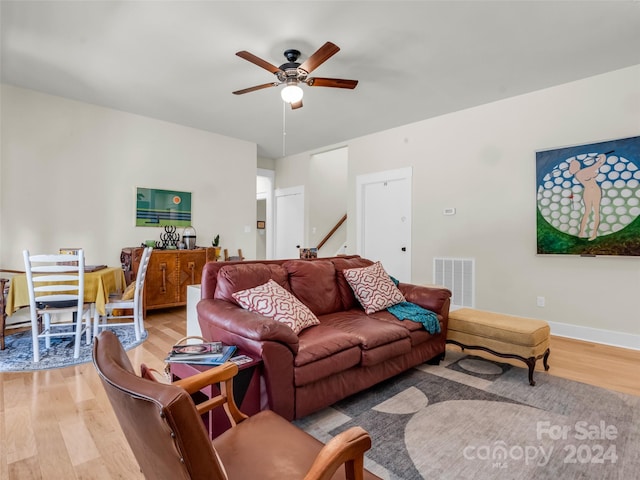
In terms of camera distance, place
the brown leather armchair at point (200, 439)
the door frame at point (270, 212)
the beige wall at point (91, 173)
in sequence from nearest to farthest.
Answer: the brown leather armchair at point (200, 439) → the beige wall at point (91, 173) → the door frame at point (270, 212)

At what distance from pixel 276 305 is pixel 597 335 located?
3.46m

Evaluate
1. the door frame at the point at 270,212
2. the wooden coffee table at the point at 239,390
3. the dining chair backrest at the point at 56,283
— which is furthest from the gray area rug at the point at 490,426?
the door frame at the point at 270,212

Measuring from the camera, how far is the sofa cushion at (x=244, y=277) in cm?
234

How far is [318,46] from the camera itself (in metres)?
3.03

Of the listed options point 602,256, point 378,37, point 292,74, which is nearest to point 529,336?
point 602,256

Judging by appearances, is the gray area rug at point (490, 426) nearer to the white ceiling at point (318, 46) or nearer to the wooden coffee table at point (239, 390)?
the wooden coffee table at point (239, 390)

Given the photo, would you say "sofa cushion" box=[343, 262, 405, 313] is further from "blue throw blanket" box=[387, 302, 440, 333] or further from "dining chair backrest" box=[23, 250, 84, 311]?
"dining chair backrest" box=[23, 250, 84, 311]

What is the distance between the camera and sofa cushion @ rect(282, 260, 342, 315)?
2.69 metres

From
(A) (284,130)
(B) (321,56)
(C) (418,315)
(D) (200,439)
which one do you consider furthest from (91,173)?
(D) (200,439)

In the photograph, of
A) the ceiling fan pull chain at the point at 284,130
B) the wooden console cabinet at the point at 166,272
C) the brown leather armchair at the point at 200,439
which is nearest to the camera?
the brown leather armchair at the point at 200,439

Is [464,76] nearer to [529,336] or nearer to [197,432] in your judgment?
[529,336]

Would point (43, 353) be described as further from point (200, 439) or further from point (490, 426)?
point (490, 426)

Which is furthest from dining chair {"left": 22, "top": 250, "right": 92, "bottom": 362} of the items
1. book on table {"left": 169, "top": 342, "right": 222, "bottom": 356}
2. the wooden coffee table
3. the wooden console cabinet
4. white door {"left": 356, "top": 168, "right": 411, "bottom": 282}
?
white door {"left": 356, "top": 168, "right": 411, "bottom": 282}

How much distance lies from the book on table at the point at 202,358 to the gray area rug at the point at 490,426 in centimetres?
65
